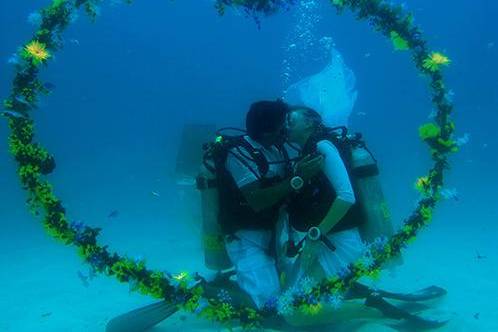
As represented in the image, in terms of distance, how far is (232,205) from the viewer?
6.08 m

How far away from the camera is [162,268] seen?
13.5 m

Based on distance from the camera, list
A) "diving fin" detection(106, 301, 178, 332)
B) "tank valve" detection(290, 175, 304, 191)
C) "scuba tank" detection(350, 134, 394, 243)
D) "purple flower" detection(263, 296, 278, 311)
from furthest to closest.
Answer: "diving fin" detection(106, 301, 178, 332), "scuba tank" detection(350, 134, 394, 243), "purple flower" detection(263, 296, 278, 311), "tank valve" detection(290, 175, 304, 191)

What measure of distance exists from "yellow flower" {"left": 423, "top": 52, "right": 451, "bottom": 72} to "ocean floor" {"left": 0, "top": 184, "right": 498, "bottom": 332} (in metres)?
3.00

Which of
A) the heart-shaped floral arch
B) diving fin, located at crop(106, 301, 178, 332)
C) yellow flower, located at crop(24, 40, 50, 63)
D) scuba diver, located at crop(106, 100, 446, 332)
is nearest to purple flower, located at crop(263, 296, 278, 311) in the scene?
the heart-shaped floral arch

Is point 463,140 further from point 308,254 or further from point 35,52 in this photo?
point 35,52

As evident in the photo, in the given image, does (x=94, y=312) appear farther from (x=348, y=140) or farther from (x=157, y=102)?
(x=157, y=102)

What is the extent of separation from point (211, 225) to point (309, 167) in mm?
1574

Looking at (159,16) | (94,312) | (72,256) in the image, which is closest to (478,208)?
(72,256)

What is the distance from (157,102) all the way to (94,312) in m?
130

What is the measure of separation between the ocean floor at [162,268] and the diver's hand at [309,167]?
2.35m

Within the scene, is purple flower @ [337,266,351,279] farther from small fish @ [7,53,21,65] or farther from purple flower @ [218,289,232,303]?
small fish @ [7,53,21,65]

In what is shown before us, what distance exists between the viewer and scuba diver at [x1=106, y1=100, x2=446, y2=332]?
5.78 metres

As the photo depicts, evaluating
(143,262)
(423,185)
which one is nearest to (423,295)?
(423,185)

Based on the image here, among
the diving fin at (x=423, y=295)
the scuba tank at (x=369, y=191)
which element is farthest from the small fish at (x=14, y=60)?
the diving fin at (x=423, y=295)
